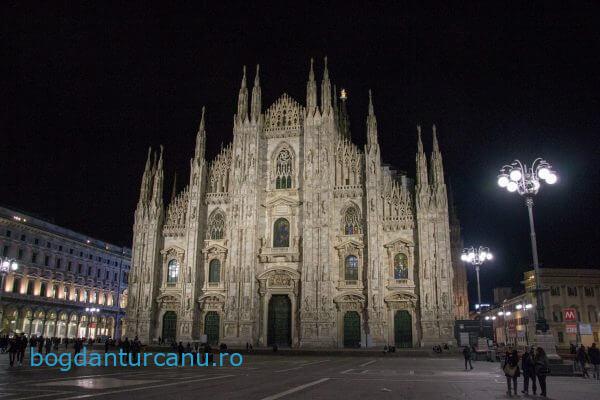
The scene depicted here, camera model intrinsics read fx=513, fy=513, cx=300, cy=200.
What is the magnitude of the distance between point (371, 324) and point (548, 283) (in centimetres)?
3484

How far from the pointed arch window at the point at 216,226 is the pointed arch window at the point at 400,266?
53.4ft

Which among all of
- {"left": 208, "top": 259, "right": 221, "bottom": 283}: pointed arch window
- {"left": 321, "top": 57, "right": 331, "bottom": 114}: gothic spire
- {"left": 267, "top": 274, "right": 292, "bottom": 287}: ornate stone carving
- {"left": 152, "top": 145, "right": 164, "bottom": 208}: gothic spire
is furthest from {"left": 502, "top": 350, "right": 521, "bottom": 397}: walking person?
{"left": 152, "top": 145, "right": 164, "bottom": 208}: gothic spire

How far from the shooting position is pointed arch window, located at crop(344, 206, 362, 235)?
45.3 meters

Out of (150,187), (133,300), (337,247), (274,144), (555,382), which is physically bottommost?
(555,382)

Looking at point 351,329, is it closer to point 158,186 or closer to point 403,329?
point 403,329

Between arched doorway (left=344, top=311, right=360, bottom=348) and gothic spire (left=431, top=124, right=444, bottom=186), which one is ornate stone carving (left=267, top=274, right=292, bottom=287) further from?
gothic spire (left=431, top=124, right=444, bottom=186)

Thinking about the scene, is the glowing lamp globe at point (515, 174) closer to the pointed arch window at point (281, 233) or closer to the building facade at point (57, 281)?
the pointed arch window at point (281, 233)

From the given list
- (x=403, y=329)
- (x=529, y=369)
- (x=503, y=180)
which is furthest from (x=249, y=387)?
(x=403, y=329)

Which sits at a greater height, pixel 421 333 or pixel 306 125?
pixel 306 125

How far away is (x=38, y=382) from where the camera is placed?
1545 cm

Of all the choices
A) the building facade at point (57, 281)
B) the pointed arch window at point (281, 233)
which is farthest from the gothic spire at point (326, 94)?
the building facade at point (57, 281)

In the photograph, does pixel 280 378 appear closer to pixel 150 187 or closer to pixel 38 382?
pixel 38 382

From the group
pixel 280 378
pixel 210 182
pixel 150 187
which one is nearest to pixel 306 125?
pixel 210 182

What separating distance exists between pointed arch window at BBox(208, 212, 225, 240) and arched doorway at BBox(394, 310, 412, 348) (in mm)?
17688
